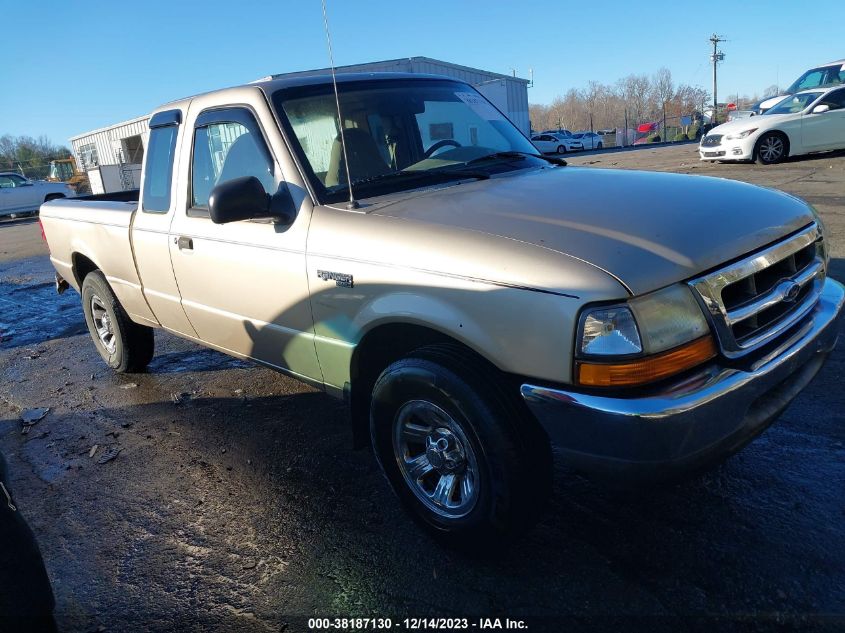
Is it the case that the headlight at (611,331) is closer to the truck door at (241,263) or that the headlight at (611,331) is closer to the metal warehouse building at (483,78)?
the truck door at (241,263)

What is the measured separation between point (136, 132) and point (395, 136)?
1313 inches

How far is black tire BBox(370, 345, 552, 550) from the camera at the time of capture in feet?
6.95

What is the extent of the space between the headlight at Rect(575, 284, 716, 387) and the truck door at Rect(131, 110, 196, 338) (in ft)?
8.94

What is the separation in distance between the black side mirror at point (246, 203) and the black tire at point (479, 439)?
0.96m

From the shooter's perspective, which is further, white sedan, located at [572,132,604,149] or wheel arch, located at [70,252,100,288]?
white sedan, located at [572,132,604,149]

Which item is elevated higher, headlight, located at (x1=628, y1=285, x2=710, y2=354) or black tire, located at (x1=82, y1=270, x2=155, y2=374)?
headlight, located at (x1=628, y1=285, x2=710, y2=354)

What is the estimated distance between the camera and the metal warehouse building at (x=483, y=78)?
2841 centimetres

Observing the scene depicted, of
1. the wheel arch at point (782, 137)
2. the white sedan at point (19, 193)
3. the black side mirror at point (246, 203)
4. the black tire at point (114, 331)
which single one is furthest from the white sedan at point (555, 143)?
the black side mirror at point (246, 203)

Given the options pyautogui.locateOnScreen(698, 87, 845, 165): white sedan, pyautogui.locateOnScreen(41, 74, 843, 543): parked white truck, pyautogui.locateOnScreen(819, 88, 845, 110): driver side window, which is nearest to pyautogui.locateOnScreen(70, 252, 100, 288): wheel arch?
pyautogui.locateOnScreen(41, 74, 843, 543): parked white truck

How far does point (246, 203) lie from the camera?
270 cm

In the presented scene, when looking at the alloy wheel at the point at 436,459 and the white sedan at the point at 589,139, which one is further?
the white sedan at the point at 589,139

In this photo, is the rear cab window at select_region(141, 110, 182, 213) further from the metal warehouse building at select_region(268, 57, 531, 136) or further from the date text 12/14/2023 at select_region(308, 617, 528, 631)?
the metal warehouse building at select_region(268, 57, 531, 136)

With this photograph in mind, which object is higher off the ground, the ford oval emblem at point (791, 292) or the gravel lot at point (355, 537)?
the ford oval emblem at point (791, 292)

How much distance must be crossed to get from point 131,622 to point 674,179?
9.72ft
